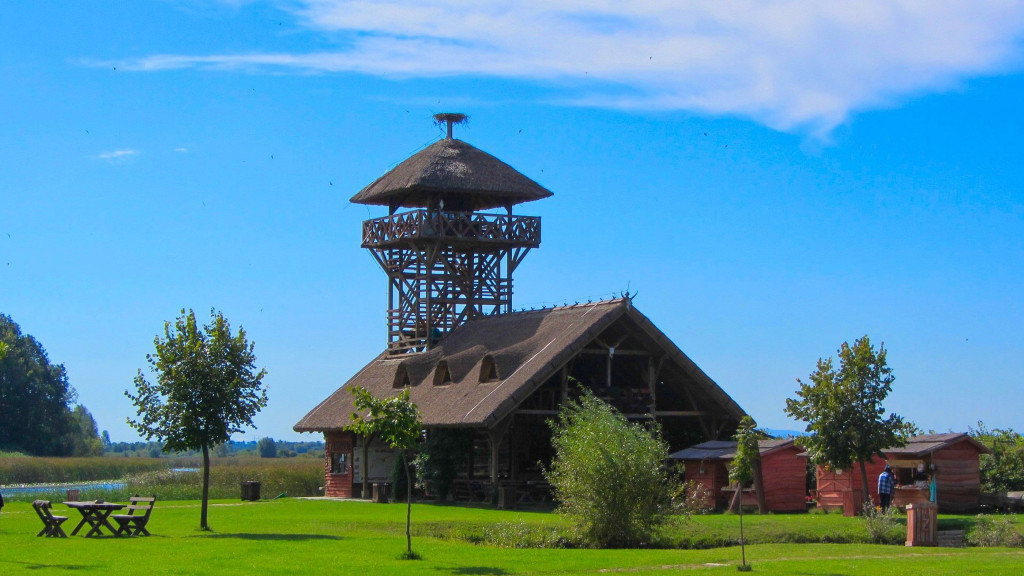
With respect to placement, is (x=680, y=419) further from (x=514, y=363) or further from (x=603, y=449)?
(x=603, y=449)

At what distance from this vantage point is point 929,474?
1297 inches

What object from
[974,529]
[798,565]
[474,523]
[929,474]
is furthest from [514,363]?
[798,565]

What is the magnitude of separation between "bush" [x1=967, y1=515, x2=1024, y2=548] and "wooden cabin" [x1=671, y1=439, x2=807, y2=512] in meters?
7.02

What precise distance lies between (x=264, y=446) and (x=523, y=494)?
122208 mm

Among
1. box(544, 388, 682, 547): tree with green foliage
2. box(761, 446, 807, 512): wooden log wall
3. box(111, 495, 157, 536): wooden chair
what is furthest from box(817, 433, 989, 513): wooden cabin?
box(111, 495, 157, 536): wooden chair

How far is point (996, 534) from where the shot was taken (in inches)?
1056

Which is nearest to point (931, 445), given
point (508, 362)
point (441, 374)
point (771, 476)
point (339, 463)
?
point (771, 476)

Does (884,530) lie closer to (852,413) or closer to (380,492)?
(852,413)

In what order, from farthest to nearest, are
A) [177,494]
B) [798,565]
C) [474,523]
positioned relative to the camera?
[177,494], [474,523], [798,565]

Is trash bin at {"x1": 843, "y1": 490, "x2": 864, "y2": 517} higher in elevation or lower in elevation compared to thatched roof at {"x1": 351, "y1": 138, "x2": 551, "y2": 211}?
lower

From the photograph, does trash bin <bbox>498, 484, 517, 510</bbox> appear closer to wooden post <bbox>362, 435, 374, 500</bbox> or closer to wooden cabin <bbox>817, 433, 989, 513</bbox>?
wooden cabin <bbox>817, 433, 989, 513</bbox>

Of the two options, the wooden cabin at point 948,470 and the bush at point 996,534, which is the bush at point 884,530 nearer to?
the bush at point 996,534

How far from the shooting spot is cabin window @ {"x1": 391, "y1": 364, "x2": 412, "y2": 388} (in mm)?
45438

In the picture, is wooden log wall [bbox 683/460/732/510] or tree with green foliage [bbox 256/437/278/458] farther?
tree with green foliage [bbox 256/437/278/458]
